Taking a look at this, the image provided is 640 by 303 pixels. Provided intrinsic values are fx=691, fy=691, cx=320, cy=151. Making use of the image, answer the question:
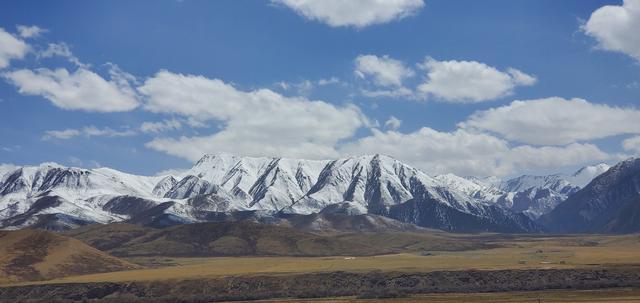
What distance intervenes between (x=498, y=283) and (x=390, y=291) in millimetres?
32903

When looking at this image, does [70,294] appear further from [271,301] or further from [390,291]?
[390,291]

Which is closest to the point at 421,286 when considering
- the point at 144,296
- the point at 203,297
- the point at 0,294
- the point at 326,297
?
the point at 326,297

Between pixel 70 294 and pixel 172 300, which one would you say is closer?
pixel 172 300

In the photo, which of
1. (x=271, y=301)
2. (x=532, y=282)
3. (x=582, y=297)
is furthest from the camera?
(x=532, y=282)

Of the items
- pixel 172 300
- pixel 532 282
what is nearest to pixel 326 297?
pixel 172 300

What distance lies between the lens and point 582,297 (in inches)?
5940

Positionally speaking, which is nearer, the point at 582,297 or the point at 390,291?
the point at 582,297

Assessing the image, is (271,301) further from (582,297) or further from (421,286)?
(582,297)

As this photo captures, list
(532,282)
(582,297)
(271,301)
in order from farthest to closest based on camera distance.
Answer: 1. (532,282)
2. (271,301)
3. (582,297)

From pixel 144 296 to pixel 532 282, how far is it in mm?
108590

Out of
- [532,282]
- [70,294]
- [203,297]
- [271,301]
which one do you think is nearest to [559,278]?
[532,282]

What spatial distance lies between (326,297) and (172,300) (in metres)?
41.3

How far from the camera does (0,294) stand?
200 m

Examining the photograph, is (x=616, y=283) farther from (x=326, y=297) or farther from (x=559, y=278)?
(x=326, y=297)
